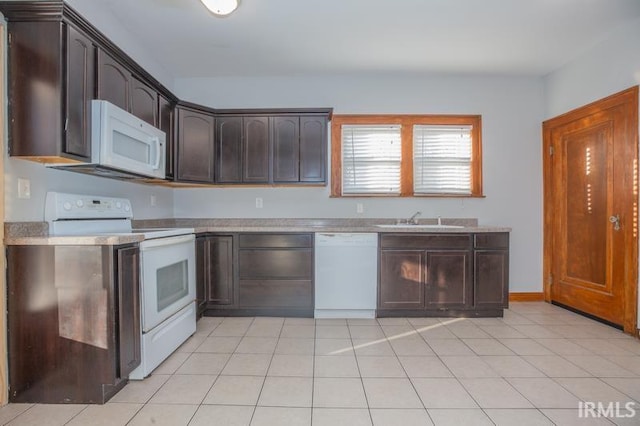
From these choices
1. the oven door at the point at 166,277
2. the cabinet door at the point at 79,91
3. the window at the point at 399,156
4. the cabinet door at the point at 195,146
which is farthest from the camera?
the window at the point at 399,156

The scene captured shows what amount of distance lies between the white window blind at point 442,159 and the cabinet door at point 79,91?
3.09m

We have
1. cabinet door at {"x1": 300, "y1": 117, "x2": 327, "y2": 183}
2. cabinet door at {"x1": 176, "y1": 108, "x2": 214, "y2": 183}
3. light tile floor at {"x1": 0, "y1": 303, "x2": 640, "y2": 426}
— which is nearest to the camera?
light tile floor at {"x1": 0, "y1": 303, "x2": 640, "y2": 426}

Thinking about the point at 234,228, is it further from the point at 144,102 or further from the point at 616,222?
the point at 616,222

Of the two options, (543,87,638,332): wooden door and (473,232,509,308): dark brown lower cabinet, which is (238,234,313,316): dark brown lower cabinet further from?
(543,87,638,332): wooden door

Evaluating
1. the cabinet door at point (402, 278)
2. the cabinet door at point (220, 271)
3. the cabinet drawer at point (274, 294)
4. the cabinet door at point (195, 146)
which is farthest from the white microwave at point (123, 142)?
the cabinet door at point (402, 278)

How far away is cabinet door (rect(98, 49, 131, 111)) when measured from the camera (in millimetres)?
2057

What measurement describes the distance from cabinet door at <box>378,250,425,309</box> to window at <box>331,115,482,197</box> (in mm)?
891

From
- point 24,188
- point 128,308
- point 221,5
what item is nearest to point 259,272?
point 128,308

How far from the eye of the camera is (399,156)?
3.83 m

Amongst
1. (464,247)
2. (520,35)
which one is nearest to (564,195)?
(464,247)

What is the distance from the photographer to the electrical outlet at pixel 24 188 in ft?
5.98

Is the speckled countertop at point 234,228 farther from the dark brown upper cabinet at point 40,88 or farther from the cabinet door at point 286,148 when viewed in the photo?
the cabinet door at point 286,148

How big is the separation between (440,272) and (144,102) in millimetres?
3007

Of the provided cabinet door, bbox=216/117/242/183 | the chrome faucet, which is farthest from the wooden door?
cabinet door, bbox=216/117/242/183
